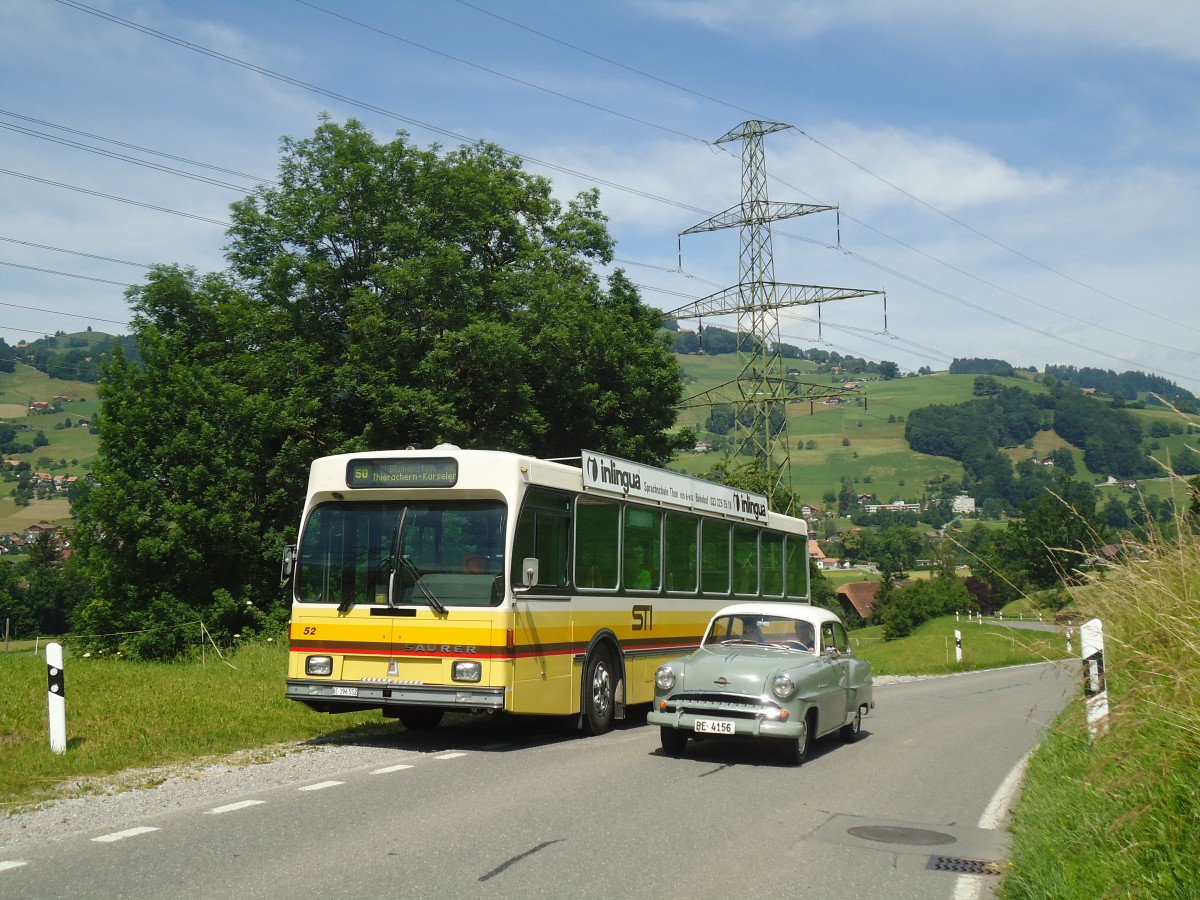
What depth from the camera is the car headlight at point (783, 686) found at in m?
11.8

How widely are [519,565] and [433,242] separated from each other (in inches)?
814

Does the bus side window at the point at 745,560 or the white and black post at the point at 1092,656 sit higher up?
the bus side window at the point at 745,560

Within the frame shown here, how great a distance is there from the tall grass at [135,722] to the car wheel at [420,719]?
0.60m

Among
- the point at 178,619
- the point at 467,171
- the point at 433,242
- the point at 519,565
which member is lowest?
the point at 178,619

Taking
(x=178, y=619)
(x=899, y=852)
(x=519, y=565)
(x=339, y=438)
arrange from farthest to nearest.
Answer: (x=339, y=438)
(x=178, y=619)
(x=519, y=565)
(x=899, y=852)

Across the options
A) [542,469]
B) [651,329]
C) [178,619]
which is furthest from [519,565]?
[651,329]

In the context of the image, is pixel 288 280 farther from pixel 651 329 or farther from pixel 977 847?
pixel 977 847

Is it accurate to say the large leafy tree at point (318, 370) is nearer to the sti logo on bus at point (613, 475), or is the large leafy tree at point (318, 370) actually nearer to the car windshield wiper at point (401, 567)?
the sti logo on bus at point (613, 475)

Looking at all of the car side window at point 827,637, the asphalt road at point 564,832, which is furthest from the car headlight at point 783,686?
the car side window at point 827,637

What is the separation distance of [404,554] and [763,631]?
13.7 feet

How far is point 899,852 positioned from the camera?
804cm

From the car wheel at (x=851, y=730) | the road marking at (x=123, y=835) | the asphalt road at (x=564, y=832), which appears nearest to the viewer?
the asphalt road at (x=564, y=832)

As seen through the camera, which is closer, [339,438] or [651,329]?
[339,438]

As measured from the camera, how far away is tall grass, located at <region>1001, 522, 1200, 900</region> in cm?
569
